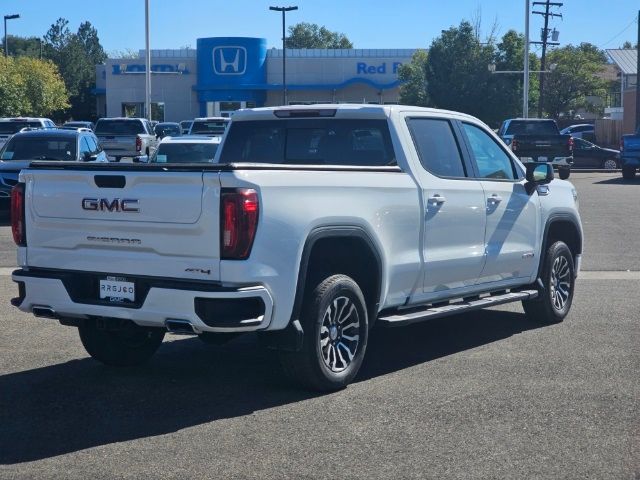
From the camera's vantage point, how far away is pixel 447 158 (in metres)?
8.72

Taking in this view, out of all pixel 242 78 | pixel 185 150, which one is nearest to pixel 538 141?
pixel 185 150

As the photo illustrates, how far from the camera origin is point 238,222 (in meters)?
6.48

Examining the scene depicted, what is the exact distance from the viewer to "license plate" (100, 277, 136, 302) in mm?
6871

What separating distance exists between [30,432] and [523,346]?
4.42 metres

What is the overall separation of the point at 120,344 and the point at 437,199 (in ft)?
8.91

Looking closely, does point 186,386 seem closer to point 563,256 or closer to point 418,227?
point 418,227

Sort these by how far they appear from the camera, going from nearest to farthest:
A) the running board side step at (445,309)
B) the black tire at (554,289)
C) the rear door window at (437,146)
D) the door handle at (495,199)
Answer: the running board side step at (445,309) < the rear door window at (437,146) < the door handle at (495,199) < the black tire at (554,289)

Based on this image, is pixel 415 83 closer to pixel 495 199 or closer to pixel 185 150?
pixel 185 150

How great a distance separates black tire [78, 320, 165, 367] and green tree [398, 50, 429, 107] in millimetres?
55767

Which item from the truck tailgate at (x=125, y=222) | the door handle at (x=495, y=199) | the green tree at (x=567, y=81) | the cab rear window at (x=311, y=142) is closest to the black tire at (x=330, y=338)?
the truck tailgate at (x=125, y=222)

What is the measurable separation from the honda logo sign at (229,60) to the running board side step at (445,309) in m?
59.9

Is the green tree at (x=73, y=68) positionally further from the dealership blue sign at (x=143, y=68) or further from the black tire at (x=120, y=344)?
the black tire at (x=120, y=344)

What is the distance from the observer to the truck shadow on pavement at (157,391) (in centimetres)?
637

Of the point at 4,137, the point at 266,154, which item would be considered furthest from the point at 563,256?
the point at 4,137
